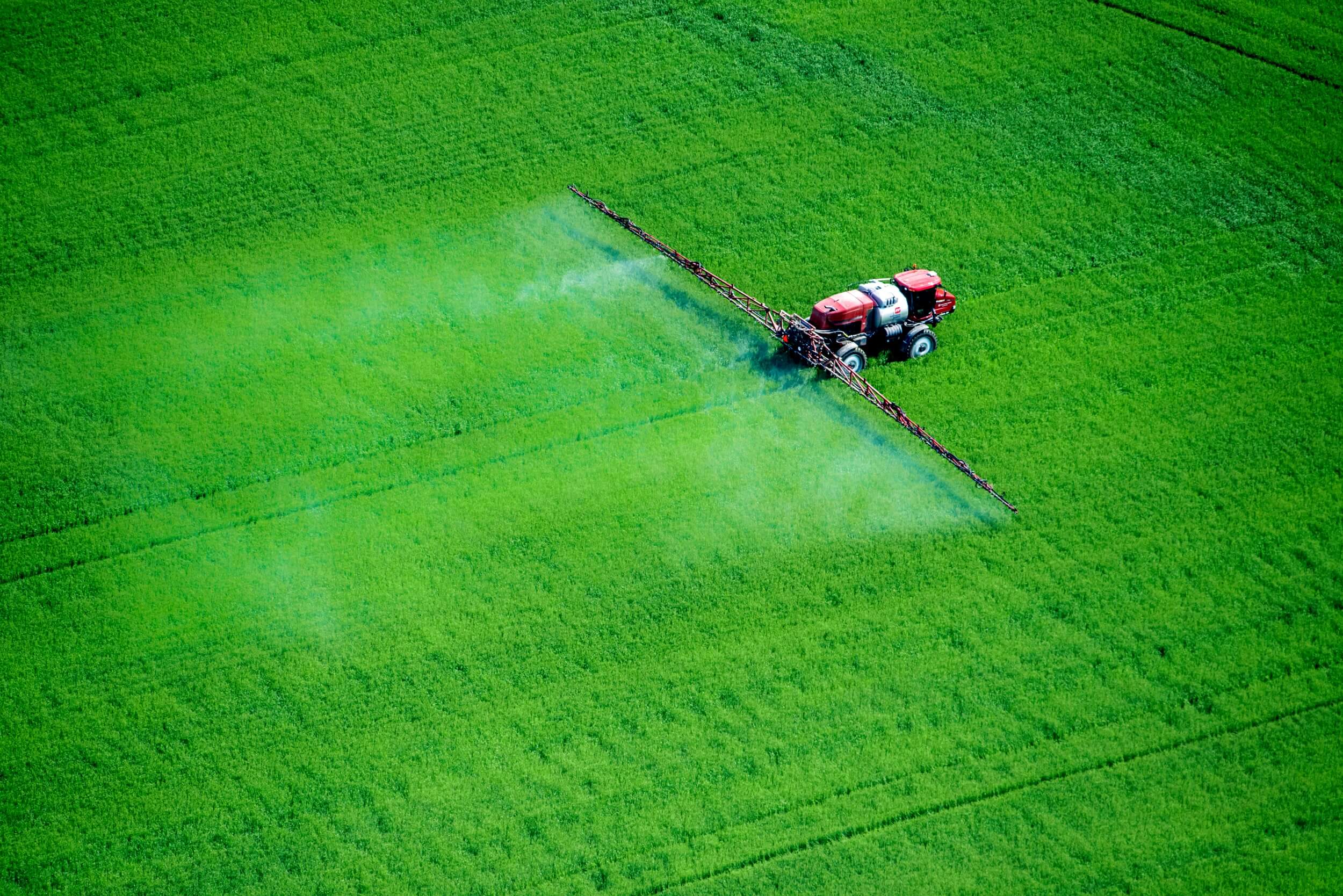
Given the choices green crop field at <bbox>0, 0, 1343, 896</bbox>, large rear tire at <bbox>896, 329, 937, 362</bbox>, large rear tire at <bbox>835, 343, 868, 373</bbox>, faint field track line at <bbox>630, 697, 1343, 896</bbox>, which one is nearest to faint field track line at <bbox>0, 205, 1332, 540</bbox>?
green crop field at <bbox>0, 0, 1343, 896</bbox>

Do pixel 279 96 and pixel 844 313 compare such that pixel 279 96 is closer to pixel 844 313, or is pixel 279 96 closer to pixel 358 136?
pixel 358 136

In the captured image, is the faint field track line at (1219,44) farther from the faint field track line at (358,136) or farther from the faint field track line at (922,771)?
the faint field track line at (922,771)

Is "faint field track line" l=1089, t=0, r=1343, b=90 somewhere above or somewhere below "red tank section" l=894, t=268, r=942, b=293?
above

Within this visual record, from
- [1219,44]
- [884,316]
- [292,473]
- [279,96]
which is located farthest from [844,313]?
[279,96]

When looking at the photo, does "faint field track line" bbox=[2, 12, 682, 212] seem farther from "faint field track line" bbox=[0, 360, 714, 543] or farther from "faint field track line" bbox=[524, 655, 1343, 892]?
"faint field track line" bbox=[524, 655, 1343, 892]

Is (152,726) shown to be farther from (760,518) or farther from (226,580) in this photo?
(760,518)

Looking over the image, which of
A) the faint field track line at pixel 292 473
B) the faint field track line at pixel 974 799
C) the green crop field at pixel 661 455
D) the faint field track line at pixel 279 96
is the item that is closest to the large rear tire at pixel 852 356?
the green crop field at pixel 661 455
